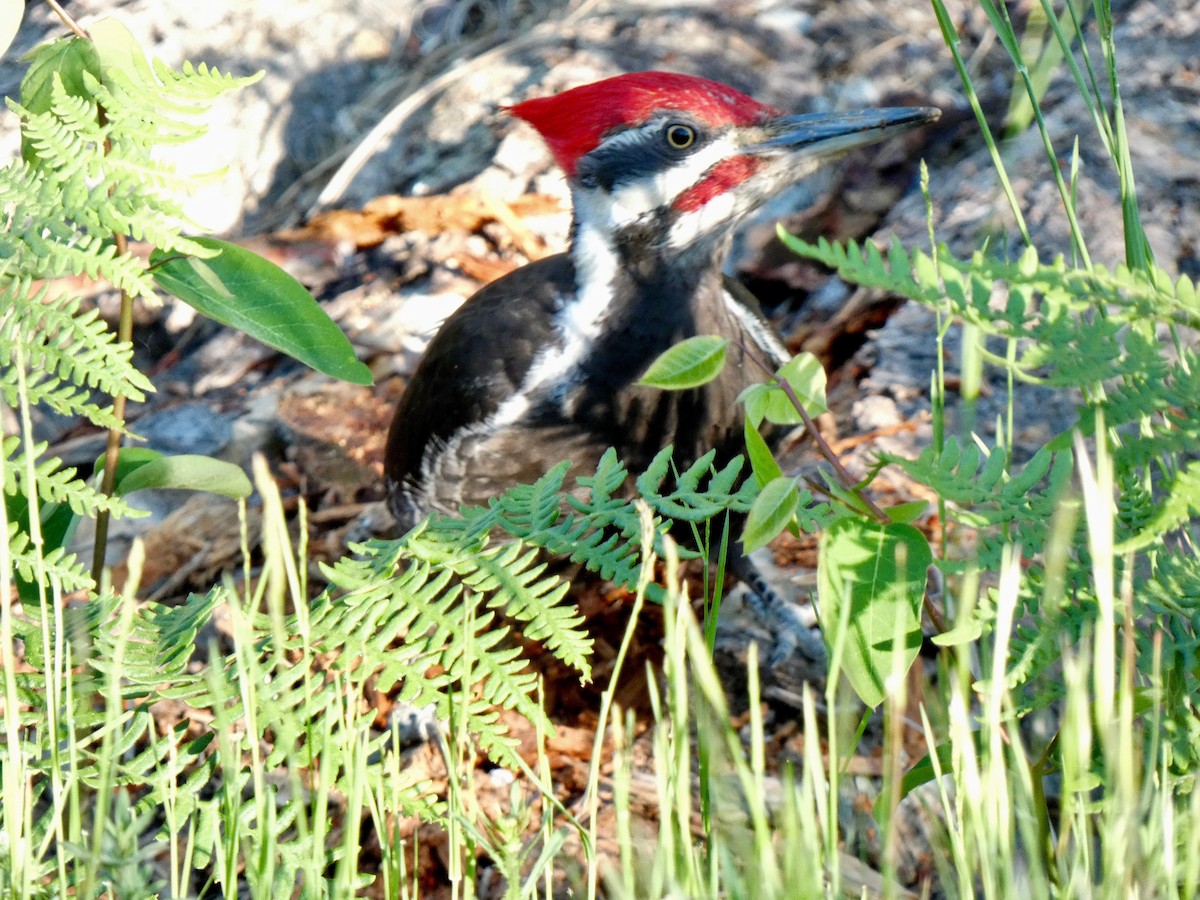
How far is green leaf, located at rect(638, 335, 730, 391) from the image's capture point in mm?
1440

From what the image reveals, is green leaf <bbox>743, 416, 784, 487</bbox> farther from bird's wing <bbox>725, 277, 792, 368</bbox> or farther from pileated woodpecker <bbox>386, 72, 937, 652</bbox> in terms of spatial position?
bird's wing <bbox>725, 277, 792, 368</bbox>

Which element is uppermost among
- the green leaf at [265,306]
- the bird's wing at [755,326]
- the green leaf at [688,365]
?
the green leaf at [265,306]

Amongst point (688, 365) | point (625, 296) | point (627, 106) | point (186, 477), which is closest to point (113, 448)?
point (186, 477)

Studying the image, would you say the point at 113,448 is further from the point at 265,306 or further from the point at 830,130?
the point at 830,130

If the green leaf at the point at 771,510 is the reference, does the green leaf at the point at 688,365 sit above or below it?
above

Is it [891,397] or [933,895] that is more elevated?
[891,397]

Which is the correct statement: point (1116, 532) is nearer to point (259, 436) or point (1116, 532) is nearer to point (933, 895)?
point (933, 895)

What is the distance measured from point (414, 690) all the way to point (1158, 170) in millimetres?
3015

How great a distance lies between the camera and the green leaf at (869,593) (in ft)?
4.67

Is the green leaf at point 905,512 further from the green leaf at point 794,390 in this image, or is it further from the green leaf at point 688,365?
the green leaf at point 688,365

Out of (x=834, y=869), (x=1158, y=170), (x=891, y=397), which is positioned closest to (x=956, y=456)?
(x=834, y=869)

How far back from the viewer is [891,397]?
3.44 metres

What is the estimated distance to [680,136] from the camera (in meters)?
2.96

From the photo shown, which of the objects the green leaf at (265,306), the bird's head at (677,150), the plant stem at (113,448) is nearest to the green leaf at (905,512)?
the green leaf at (265,306)
